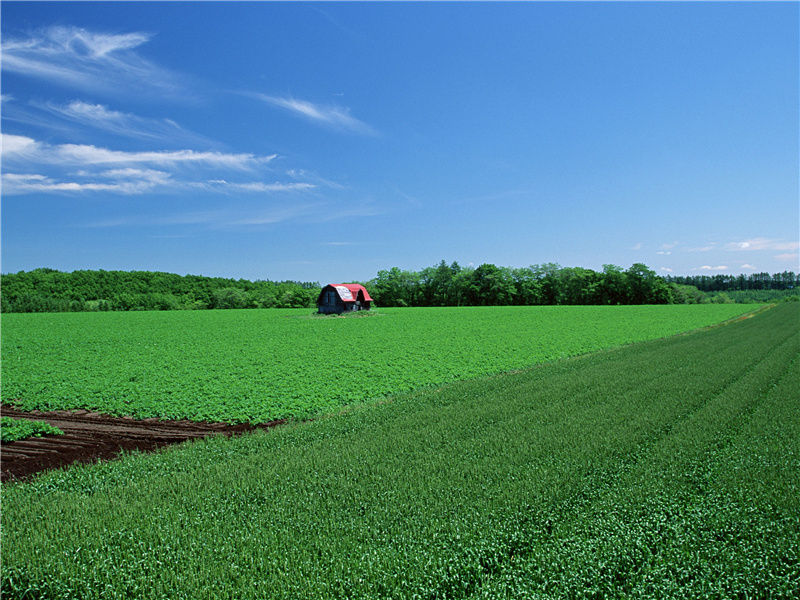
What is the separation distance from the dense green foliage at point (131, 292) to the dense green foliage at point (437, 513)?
88.8 m

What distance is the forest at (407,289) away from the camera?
284 ft

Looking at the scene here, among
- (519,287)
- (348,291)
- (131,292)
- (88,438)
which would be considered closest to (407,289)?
(519,287)

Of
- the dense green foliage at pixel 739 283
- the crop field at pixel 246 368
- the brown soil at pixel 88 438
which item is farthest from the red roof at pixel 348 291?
the dense green foliage at pixel 739 283

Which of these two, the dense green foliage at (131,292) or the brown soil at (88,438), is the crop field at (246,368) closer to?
the brown soil at (88,438)

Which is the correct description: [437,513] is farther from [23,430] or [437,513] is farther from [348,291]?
[348,291]

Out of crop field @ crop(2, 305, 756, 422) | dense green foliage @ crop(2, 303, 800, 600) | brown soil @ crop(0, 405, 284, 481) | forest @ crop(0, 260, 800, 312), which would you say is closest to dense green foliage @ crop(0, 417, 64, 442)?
brown soil @ crop(0, 405, 284, 481)

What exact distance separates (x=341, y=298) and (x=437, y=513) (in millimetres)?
54820

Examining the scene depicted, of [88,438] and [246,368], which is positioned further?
[246,368]

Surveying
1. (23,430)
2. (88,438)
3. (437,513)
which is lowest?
(88,438)

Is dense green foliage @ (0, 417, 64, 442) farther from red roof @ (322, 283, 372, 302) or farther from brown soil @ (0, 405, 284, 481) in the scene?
red roof @ (322, 283, 372, 302)

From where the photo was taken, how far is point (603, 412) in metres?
10.1

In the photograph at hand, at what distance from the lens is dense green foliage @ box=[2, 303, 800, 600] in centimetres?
441

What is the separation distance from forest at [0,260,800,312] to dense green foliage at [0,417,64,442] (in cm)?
8311

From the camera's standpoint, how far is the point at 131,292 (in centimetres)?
9256
